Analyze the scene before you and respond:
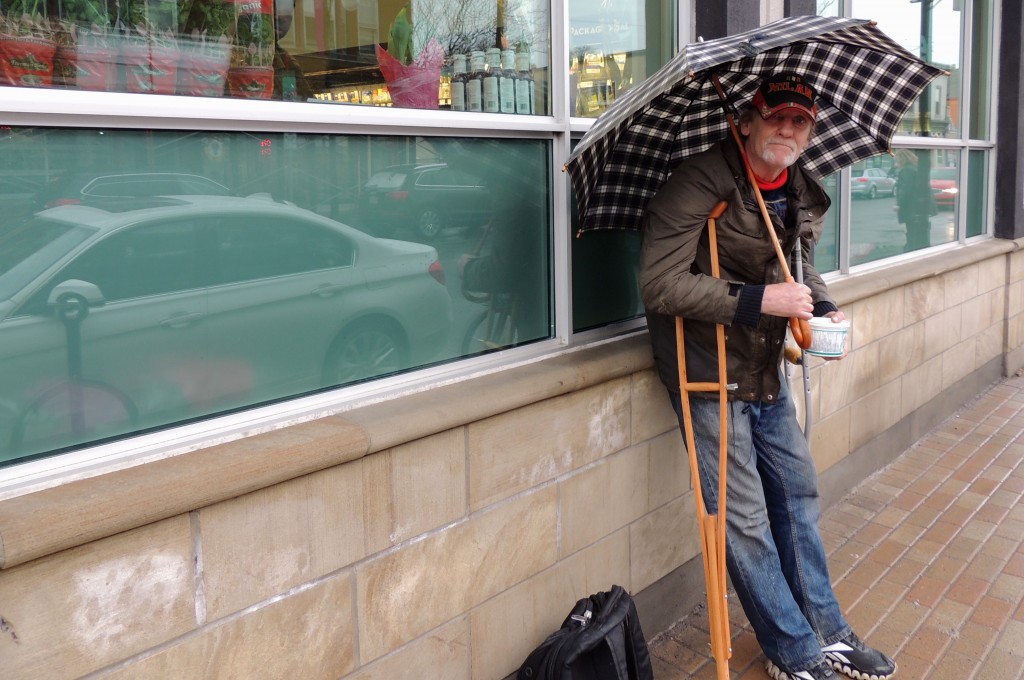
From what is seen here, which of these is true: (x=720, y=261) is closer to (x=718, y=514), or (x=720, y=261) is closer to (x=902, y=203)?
(x=718, y=514)

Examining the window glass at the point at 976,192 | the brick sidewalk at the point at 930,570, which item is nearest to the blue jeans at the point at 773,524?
the brick sidewalk at the point at 930,570

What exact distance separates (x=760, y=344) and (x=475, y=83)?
130cm

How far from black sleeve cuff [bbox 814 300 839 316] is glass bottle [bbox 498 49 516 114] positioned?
132 centimetres

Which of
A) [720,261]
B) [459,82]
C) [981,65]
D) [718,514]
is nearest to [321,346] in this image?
[459,82]

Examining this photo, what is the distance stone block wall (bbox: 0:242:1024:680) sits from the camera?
82.3 inches

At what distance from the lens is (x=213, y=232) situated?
8.02ft

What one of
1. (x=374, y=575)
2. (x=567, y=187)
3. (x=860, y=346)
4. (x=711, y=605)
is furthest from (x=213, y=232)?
(x=860, y=346)

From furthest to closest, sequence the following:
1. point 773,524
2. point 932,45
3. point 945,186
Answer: point 945,186 → point 932,45 → point 773,524

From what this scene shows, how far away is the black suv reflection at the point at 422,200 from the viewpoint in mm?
2863

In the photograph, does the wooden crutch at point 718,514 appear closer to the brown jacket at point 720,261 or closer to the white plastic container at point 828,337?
the brown jacket at point 720,261

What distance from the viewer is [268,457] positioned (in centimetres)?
240

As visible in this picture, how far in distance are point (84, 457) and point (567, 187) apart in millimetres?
1955

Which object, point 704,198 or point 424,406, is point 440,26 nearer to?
point 704,198

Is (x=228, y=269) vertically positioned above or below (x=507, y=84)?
below
